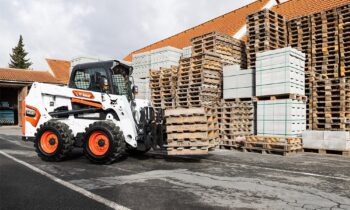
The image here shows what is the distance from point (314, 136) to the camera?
934cm

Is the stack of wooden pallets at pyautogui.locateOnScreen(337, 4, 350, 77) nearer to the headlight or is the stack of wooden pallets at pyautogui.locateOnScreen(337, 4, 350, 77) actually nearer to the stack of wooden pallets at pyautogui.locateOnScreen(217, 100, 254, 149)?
the stack of wooden pallets at pyautogui.locateOnScreen(217, 100, 254, 149)

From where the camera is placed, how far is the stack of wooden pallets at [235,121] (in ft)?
34.3

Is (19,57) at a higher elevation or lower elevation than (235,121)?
higher

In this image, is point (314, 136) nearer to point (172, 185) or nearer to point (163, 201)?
Result: point (172, 185)

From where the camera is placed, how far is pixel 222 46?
1253 centimetres

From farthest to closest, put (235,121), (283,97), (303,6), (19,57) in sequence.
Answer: (19,57)
(303,6)
(235,121)
(283,97)

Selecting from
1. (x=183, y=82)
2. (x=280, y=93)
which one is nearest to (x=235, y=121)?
(x=280, y=93)

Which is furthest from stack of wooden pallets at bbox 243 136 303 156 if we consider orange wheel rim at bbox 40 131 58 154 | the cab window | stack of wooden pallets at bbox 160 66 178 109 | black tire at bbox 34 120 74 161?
orange wheel rim at bbox 40 131 58 154

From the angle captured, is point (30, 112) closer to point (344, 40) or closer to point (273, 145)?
point (273, 145)

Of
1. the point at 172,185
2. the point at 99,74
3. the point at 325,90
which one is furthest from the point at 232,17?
the point at 172,185

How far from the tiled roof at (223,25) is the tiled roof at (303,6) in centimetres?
198

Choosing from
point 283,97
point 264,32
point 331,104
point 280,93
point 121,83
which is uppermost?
point 264,32

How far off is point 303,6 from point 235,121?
11.4 meters

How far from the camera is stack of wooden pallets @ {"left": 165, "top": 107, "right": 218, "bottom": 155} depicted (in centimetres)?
726
